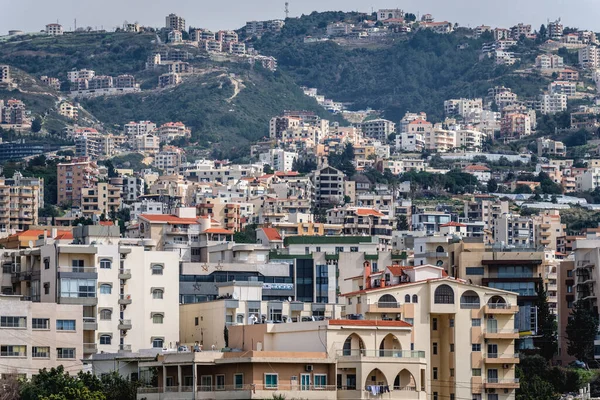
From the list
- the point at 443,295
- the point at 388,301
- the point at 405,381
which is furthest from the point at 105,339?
the point at 405,381

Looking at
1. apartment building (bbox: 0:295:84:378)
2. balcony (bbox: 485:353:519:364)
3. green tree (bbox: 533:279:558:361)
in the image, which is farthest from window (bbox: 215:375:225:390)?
green tree (bbox: 533:279:558:361)

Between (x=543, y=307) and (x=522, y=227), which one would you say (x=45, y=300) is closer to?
(x=543, y=307)

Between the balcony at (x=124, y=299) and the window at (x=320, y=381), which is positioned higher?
the balcony at (x=124, y=299)

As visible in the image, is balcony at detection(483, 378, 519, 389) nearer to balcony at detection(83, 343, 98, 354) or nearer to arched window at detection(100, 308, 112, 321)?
balcony at detection(83, 343, 98, 354)

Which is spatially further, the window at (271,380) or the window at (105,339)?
the window at (105,339)

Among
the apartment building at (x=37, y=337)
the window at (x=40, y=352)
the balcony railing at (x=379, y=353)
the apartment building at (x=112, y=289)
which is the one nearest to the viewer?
the balcony railing at (x=379, y=353)

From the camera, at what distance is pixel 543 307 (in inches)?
4124

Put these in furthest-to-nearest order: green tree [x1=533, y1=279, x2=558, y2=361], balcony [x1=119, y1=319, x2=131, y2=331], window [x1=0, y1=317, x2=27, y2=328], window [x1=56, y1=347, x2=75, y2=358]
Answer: green tree [x1=533, y1=279, x2=558, y2=361], balcony [x1=119, y1=319, x2=131, y2=331], window [x1=56, y1=347, x2=75, y2=358], window [x1=0, y1=317, x2=27, y2=328]

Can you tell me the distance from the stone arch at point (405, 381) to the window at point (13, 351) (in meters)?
17.4

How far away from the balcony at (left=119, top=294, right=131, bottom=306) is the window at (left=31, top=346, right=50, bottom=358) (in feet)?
27.9

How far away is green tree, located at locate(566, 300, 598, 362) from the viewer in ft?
323

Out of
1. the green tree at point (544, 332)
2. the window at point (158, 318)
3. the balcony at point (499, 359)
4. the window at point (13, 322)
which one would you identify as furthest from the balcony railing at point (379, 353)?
the green tree at point (544, 332)

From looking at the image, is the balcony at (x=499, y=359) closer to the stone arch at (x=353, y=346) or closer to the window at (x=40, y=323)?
the stone arch at (x=353, y=346)

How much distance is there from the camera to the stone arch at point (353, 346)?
227 feet
